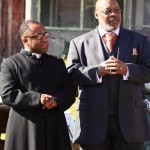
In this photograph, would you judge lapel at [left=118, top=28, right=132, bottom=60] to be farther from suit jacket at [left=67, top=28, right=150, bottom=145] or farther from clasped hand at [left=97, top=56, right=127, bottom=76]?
clasped hand at [left=97, top=56, right=127, bottom=76]

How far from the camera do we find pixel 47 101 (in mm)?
4145

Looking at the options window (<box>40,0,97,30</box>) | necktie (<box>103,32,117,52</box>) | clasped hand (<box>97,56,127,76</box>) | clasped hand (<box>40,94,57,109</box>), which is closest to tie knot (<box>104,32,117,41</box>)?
necktie (<box>103,32,117,52</box>)

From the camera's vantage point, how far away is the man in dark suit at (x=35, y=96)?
4.17m

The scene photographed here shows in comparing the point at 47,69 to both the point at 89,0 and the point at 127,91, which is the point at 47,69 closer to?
the point at 127,91

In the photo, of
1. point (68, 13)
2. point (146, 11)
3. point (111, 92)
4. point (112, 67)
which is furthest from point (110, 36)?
point (68, 13)

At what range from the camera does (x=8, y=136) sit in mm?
4258

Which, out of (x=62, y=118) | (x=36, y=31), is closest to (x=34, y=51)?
(x=36, y=31)

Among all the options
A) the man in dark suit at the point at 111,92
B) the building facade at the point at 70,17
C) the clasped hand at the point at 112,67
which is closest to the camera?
the clasped hand at the point at 112,67

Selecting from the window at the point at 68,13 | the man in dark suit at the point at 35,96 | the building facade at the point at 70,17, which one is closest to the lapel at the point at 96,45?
the man in dark suit at the point at 35,96

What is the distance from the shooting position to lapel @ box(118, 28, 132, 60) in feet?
14.5

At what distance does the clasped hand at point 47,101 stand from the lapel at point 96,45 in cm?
55

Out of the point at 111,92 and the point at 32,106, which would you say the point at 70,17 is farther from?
the point at 32,106

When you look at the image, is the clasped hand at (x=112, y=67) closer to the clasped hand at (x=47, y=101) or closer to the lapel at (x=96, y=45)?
the lapel at (x=96, y=45)

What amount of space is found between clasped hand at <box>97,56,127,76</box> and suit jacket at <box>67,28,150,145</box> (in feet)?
0.18
